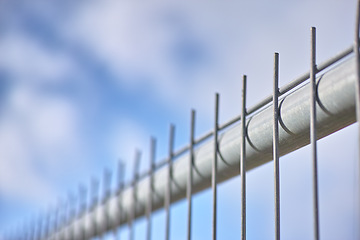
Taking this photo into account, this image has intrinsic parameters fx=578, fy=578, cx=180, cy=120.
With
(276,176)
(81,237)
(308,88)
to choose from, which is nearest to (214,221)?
(276,176)

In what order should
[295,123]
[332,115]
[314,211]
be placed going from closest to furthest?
[314,211], [332,115], [295,123]

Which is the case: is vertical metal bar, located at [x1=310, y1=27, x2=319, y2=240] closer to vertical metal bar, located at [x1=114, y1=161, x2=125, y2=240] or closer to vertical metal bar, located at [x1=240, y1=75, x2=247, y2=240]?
vertical metal bar, located at [x1=240, y1=75, x2=247, y2=240]

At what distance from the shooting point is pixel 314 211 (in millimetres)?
4781

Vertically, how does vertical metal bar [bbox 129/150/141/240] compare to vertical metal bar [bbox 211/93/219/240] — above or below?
above

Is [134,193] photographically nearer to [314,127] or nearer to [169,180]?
[169,180]

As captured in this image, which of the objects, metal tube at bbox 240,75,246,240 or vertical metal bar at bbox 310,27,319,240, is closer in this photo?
vertical metal bar at bbox 310,27,319,240

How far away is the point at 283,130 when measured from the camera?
583cm

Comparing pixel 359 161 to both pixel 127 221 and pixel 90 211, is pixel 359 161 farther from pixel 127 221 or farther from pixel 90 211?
pixel 90 211

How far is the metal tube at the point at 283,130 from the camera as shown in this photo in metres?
5.00

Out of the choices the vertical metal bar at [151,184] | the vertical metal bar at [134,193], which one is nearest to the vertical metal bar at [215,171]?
the vertical metal bar at [151,184]

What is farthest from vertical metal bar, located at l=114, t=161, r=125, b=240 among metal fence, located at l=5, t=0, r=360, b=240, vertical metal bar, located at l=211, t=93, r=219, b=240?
vertical metal bar, located at l=211, t=93, r=219, b=240

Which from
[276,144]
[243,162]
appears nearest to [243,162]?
[243,162]

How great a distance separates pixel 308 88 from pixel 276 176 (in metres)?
0.89

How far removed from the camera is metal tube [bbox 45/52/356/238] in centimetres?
500
